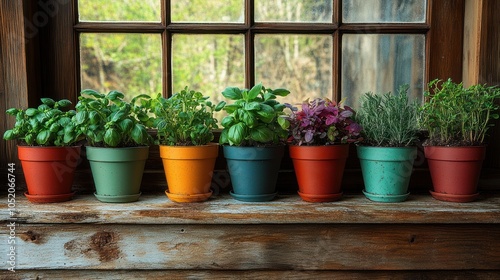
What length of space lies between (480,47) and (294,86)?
68cm

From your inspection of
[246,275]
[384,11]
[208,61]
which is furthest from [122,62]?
[384,11]

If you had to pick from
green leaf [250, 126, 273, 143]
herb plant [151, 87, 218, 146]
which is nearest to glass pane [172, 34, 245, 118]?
herb plant [151, 87, 218, 146]

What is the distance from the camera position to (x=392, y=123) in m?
1.41

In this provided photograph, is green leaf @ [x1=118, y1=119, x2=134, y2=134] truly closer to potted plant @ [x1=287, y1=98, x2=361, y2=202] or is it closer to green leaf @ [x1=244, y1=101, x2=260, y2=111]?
green leaf @ [x1=244, y1=101, x2=260, y2=111]

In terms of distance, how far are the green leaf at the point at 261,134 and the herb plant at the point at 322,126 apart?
11cm

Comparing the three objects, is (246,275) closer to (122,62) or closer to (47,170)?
(47,170)

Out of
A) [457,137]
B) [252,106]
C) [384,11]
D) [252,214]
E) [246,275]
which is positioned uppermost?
[384,11]

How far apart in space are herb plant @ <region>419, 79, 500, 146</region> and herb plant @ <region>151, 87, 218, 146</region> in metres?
0.75

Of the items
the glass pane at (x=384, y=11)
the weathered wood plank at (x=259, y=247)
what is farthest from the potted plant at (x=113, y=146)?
the glass pane at (x=384, y=11)

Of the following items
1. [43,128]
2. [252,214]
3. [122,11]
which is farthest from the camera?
[122,11]

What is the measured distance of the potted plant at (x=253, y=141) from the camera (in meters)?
1.36

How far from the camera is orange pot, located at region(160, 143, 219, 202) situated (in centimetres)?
139

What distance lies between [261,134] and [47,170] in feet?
2.32

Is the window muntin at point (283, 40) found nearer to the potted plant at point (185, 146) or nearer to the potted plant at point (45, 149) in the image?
the potted plant at point (185, 146)
